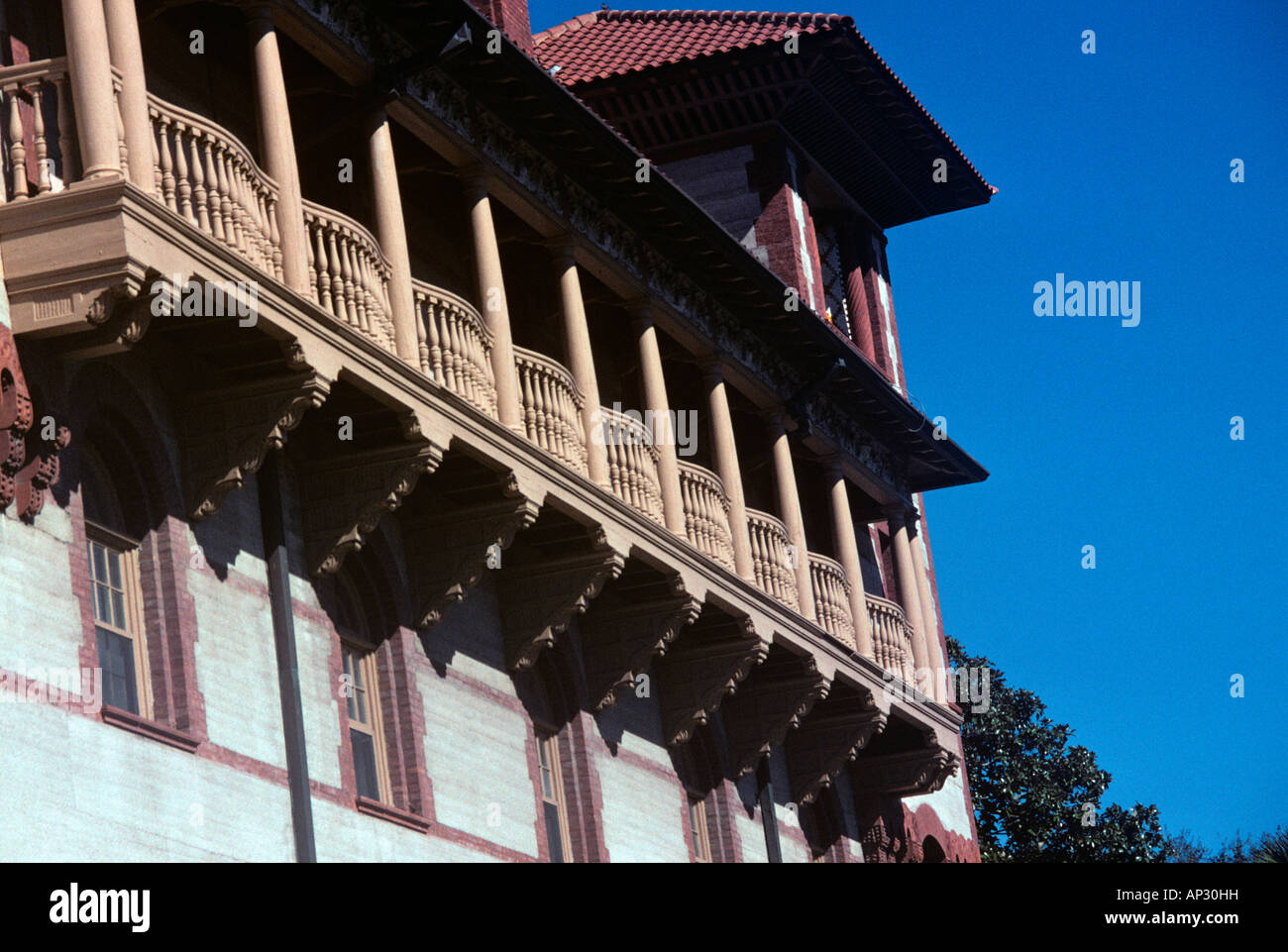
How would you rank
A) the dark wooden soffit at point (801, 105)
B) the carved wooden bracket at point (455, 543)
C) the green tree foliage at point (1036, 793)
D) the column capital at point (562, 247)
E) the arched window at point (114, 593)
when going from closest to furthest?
the arched window at point (114, 593) → the carved wooden bracket at point (455, 543) → the column capital at point (562, 247) → the dark wooden soffit at point (801, 105) → the green tree foliage at point (1036, 793)

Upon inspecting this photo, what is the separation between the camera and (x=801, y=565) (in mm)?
25781

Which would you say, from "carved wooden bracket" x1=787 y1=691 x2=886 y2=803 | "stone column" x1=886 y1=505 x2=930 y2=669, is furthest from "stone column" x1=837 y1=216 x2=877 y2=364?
"carved wooden bracket" x1=787 y1=691 x2=886 y2=803

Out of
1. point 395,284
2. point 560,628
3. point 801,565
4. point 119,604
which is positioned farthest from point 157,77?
point 801,565

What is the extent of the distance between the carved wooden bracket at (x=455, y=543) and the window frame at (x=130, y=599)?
387 cm

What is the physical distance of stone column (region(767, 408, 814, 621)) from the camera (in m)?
25.7

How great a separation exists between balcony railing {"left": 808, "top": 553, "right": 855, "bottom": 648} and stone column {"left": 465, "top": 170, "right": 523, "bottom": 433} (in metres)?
6.64

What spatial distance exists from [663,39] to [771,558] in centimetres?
1041

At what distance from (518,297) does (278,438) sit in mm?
7926

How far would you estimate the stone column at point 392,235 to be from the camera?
1858 centimetres

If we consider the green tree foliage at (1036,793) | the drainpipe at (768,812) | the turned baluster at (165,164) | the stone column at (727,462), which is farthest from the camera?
the green tree foliage at (1036,793)

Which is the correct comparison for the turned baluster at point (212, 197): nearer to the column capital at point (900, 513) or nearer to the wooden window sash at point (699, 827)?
the wooden window sash at point (699, 827)

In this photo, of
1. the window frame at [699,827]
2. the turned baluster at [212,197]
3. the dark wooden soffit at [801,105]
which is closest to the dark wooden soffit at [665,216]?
the turned baluster at [212,197]

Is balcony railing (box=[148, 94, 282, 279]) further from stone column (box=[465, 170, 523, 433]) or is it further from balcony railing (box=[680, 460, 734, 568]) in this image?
balcony railing (box=[680, 460, 734, 568])
